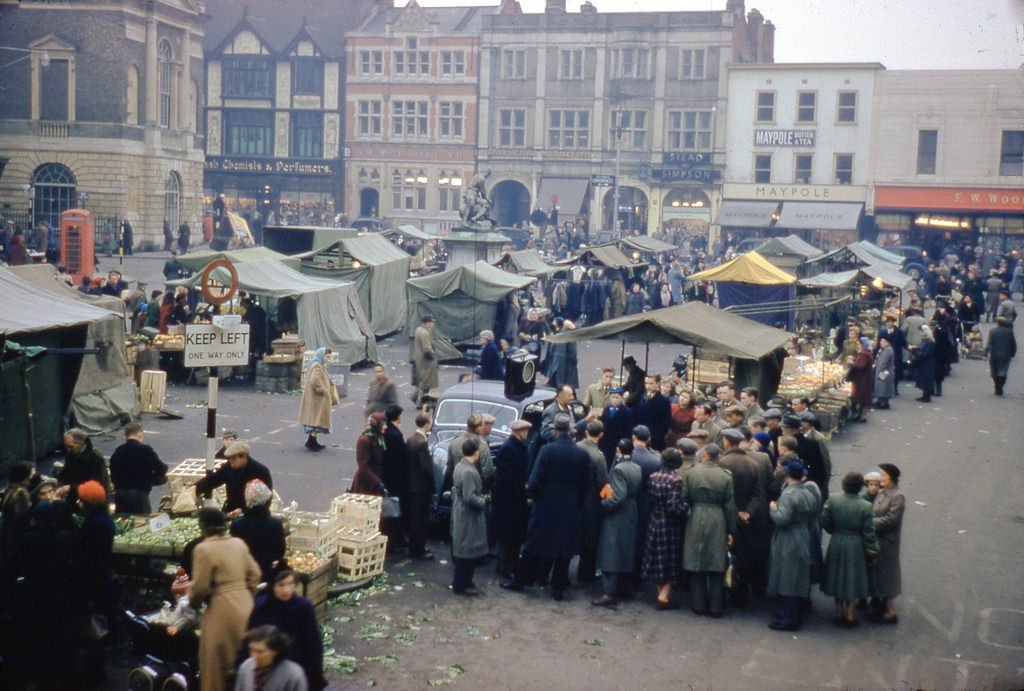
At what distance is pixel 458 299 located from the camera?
24.0 m

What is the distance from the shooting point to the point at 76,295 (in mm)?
14859

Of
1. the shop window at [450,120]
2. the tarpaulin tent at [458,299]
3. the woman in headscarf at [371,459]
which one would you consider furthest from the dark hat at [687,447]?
the shop window at [450,120]

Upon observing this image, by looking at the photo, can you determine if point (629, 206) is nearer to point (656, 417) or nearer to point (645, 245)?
point (645, 245)

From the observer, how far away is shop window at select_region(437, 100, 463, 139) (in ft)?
200

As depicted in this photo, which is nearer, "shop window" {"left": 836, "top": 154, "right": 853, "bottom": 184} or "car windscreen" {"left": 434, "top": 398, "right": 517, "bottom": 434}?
"car windscreen" {"left": 434, "top": 398, "right": 517, "bottom": 434}

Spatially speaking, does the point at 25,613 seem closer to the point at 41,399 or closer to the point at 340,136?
the point at 41,399

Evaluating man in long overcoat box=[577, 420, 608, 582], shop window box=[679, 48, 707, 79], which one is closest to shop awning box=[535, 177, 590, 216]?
shop window box=[679, 48, 707, 79]

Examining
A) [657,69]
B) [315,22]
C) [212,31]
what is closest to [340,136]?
[315,22]

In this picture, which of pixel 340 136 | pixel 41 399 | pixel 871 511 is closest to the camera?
pixel 871 511

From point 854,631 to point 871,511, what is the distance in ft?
3.40

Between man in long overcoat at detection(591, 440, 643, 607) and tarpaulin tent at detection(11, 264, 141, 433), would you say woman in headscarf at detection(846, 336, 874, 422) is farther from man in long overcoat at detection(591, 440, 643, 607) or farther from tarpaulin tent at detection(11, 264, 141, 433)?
tarpaulin tent at detection(11, 264, 141, 433)

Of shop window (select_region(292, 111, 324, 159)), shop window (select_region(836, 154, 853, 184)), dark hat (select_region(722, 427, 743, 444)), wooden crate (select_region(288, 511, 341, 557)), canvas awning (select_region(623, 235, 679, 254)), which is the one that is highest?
shop window (select_region(292, 111, 324, 159))

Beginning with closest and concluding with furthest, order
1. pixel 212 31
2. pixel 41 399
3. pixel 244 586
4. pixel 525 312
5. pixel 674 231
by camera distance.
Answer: pixel 244 586 → pixel 41 399 → pixel 525 312 → pixel 674 231 → pixel 212 31

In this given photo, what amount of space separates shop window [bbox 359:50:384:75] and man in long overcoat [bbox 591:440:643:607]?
183 ft
